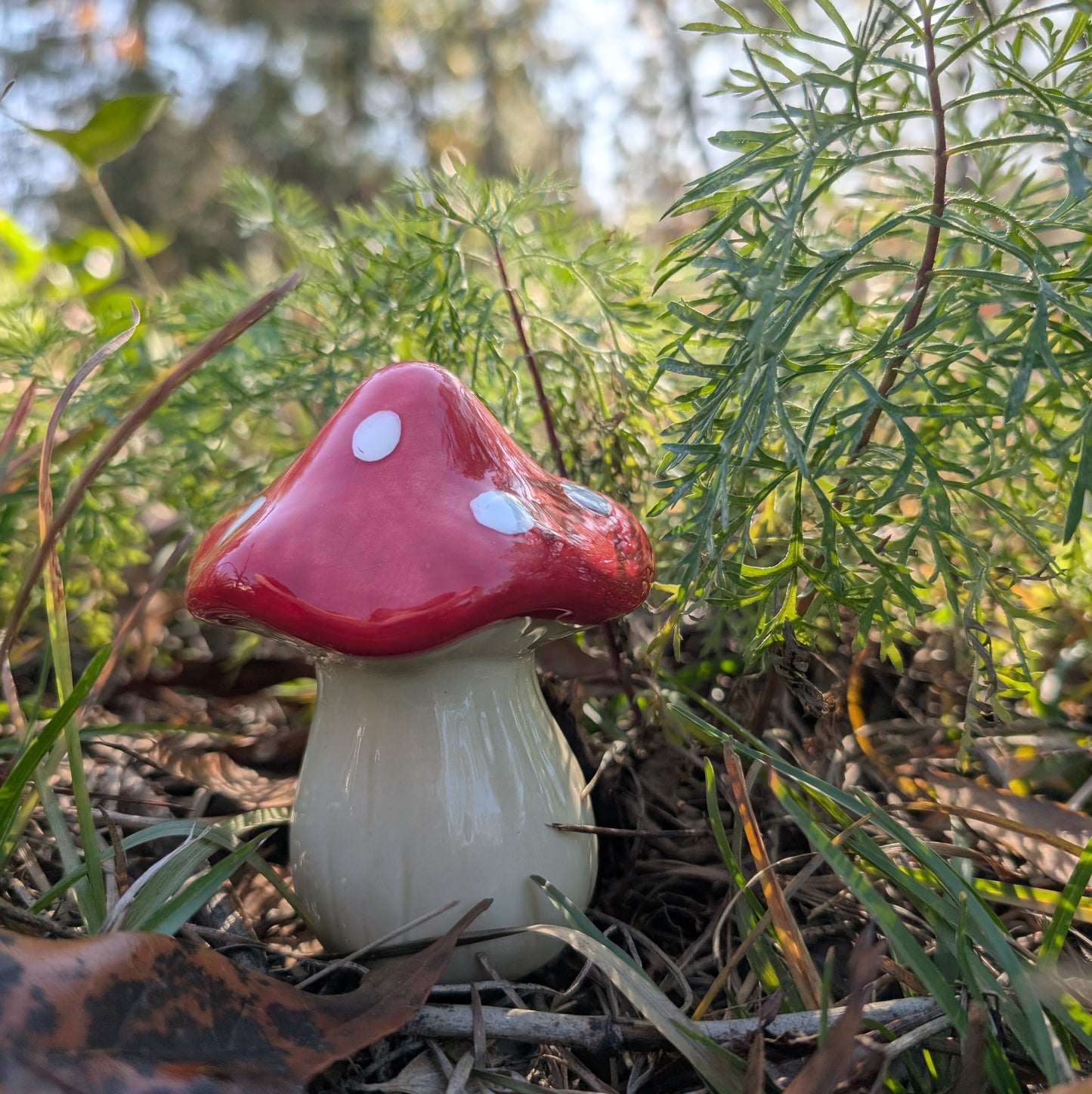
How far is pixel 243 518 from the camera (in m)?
1.11

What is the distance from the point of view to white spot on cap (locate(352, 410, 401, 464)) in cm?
107

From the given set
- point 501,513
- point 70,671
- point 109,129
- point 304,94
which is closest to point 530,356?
point 501,513

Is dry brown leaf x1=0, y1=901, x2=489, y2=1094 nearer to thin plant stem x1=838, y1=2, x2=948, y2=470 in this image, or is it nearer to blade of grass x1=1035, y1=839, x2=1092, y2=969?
blade of grass x1=1035, y1=839, x2=1092, y2=969

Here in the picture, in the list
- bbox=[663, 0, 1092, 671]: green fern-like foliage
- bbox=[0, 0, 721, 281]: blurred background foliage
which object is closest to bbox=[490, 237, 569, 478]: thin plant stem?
bbox=[663, 0, 1092, 671]: green fern-like foliage

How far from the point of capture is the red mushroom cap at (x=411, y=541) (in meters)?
0.96

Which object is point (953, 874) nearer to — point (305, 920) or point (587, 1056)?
point (587, 1056)

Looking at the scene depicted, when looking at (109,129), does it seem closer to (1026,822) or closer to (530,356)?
(530,356)

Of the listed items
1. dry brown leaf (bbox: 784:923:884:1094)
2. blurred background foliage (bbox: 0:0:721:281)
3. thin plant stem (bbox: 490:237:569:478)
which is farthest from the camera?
blurred background foliage (bbox: 0:0:721:281)

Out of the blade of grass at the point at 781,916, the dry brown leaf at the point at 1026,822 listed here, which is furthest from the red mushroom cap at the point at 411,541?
the dry brown leaf at the point at 1026,822

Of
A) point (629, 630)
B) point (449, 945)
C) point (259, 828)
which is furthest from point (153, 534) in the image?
point (449, 945)

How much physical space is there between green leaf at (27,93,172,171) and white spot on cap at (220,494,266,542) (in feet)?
4.55

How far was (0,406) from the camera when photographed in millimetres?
1766

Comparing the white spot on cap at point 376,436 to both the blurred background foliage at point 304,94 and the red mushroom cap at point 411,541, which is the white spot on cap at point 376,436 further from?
the blurred background foliage at point 304,94

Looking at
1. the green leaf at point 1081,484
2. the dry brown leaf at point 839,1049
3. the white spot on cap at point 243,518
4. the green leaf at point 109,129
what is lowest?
the dry brown leaf at point 839,1049
